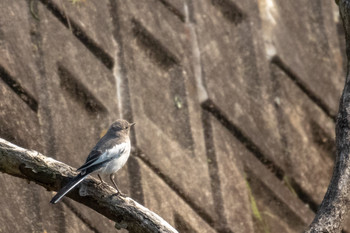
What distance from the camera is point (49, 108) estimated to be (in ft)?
21.3

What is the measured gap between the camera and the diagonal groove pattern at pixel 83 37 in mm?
6898

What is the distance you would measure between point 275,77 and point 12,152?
13.1 ft

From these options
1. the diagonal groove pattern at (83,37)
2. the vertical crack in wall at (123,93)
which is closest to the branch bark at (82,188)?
the vertical crack in wall at (123,93)

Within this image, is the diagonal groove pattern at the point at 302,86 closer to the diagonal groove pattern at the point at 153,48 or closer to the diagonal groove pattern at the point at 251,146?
the diagonal groove pattern at the point at 251,146

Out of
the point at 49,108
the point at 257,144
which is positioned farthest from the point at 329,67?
the point at 49,108

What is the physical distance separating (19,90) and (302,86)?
3121 mm

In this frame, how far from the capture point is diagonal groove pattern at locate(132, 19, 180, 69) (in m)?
7.46

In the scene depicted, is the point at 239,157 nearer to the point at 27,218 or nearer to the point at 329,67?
the point at 329,67

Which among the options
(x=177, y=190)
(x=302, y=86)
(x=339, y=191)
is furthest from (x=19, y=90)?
(x=302, y=86)

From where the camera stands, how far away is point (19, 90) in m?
6.39

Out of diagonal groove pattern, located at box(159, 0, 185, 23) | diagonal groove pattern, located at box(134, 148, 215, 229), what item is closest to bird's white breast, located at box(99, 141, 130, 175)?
diagonal groove pattern, located at box(134, 148, 215, 229)

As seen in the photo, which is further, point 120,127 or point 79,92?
point 79,92

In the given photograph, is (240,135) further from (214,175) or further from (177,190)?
(177,190)

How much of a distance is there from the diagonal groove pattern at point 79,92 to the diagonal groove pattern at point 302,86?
2209 mm
